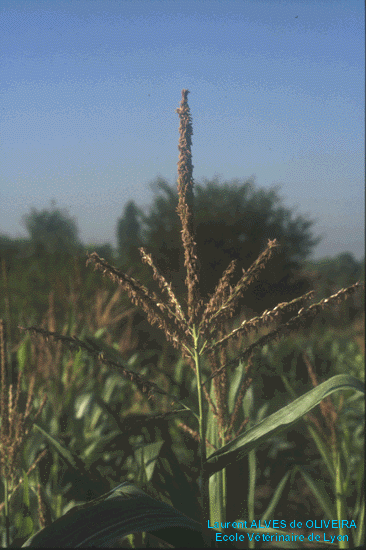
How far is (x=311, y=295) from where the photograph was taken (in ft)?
1.77

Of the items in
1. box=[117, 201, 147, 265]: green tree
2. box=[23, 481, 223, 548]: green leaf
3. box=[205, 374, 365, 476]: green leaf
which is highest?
box=[117, 201, 147, 265]: green tree

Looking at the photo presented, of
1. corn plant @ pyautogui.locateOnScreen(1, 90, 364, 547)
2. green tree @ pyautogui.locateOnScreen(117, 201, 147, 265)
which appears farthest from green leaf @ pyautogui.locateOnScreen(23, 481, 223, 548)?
green tree @ pyautogui.locateOnScreen(117, 201, 147, 265)

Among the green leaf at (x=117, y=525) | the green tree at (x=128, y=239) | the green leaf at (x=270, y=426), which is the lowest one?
the green leaf at (x=117, y=525)

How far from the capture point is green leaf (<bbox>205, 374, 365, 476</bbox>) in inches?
20.2

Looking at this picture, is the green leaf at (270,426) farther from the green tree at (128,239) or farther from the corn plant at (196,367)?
the green tree at (128,239)

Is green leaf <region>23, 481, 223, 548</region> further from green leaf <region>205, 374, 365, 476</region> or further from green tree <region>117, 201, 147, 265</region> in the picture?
green tree <region>117, 201, 147, 265</region>

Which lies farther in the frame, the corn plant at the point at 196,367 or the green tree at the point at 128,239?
the green tree at the point at 128,239

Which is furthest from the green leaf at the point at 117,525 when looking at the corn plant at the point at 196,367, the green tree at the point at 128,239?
the green tree at the point at 128,239

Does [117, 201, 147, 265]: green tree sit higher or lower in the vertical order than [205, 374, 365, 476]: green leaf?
higher

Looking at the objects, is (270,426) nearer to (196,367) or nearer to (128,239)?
(196,367)

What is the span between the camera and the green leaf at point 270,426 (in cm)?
51

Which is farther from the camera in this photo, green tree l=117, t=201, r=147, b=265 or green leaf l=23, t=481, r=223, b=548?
green tree l=117, t=201, r=147, b=265

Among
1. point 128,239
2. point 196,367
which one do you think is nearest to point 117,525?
point 196,367

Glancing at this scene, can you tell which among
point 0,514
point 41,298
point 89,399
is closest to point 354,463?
point 89,399
